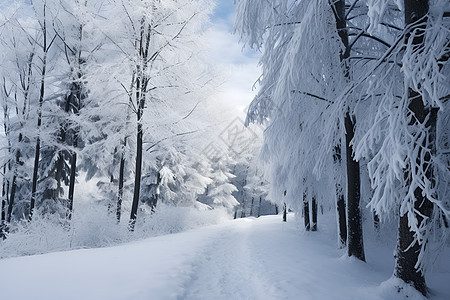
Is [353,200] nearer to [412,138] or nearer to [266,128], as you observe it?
[266,128]

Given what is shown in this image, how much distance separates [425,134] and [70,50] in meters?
14.2

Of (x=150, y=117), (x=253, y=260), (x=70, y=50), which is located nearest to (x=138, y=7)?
(x=150, y=117)

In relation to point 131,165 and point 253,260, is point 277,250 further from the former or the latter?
point 131,165

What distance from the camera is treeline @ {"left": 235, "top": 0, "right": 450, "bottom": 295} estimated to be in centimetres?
394

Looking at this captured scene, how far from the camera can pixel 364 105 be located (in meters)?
6.84

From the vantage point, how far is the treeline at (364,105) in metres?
3.94

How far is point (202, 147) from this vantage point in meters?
12.4

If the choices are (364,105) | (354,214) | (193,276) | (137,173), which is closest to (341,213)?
(354,214)

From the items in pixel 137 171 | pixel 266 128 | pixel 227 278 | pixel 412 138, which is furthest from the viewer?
pixel 137 171

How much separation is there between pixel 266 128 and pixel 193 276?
433 centimetres

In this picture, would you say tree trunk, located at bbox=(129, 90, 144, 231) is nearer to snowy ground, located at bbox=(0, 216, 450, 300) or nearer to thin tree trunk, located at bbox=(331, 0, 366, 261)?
snowy ground, located at bbox=(0, 216, 450, 300)

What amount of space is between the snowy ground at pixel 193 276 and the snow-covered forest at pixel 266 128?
0.17 ft

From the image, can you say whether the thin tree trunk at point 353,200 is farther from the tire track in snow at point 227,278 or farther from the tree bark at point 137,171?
the tree bark at point 137,171

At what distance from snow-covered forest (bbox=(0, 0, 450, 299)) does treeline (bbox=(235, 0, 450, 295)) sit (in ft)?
0.13
